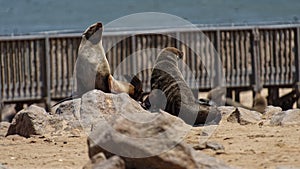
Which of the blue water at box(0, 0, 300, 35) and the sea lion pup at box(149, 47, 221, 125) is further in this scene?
the blue water at box(0, 0, 300, 35)

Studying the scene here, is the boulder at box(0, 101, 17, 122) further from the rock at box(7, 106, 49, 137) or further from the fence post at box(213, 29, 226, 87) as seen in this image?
the rock at box(7, 106, 49, 137)

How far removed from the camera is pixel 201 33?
17812 mm

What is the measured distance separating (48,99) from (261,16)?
7.06 metres

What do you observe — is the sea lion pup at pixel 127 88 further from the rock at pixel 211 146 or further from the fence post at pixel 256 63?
the fence post at pixel 256 63

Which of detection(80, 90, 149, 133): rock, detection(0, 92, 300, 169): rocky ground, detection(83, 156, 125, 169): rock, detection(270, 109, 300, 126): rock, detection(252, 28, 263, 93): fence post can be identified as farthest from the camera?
detection(252, 28, 263, 93): fence post

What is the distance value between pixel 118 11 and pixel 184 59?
375 cm

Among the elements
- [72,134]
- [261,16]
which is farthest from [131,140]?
[261,16]

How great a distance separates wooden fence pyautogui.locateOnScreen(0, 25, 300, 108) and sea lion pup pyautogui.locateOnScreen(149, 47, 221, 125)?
6231 millimetres

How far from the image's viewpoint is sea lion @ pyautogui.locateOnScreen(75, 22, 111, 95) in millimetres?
11914

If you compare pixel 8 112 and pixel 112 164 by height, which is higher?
pixel 112 164

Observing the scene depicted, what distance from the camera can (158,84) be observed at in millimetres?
10586

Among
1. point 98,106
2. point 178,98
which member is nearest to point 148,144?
point 98,106

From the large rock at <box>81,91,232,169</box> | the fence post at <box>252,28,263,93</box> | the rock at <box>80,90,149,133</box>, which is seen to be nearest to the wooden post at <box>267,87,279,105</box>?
the fence post at <box>252,28,263,93</box>

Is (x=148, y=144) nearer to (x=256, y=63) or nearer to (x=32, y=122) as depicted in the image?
(x=32, y=122)
